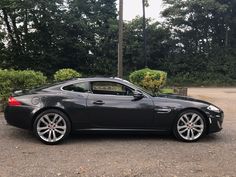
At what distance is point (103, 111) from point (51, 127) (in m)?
0.99

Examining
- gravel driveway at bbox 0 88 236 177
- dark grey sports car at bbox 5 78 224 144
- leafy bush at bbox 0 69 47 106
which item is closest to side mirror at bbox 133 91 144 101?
Result: dark grey sports car at bbox 5 78 224 144

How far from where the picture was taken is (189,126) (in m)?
7.04

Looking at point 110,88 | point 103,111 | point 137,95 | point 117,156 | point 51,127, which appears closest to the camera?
point 117,156

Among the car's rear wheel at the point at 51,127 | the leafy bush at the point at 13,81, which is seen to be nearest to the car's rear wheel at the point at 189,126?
the car's rear wheel at the point at 51,127

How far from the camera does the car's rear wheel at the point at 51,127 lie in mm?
Result: 6605

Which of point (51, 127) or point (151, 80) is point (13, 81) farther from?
point (151, 80)

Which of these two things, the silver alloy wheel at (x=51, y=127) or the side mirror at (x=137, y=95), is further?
the side mirror at (x=137, y=95)

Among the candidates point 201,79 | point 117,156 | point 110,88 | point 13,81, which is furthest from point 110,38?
point 117,156

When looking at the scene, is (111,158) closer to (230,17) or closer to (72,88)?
(72,88)

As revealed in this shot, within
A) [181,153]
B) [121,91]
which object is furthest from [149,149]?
[121,91]

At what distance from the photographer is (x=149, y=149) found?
6.40 m

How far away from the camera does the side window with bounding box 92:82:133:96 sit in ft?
23.2

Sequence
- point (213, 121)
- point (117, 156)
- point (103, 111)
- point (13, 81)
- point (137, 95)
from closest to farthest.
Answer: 1. point (117, 156)
2. point (103, 111)
3. point (137, 95)
4. point (213, 121)
5. point (13, 81)

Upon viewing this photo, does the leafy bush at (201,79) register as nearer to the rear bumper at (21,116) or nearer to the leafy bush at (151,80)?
the leafy bush at (151,80)
